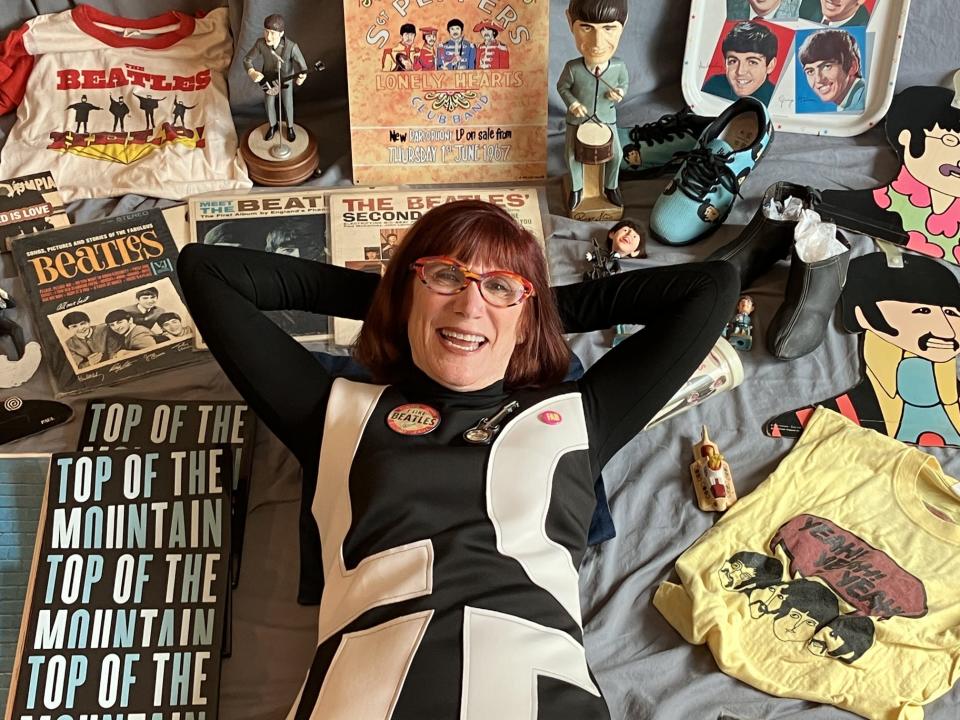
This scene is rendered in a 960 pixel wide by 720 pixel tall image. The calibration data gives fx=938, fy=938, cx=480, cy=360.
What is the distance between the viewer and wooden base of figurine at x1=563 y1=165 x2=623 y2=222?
165 centimetres

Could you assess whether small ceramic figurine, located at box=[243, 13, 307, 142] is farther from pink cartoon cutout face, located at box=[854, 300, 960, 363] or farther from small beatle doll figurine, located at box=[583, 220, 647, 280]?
pink cartoon cutout face, located at box=[854, 300, 960, 363]

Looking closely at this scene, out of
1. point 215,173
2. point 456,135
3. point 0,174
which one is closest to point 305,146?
point 215,173

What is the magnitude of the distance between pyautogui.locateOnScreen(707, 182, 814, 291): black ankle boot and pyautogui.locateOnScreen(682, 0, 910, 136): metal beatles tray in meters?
0.31

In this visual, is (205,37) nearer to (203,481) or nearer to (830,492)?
(203,481)

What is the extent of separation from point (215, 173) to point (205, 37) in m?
0.28

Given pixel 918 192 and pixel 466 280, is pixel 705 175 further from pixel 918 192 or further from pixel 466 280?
pixel 466 280

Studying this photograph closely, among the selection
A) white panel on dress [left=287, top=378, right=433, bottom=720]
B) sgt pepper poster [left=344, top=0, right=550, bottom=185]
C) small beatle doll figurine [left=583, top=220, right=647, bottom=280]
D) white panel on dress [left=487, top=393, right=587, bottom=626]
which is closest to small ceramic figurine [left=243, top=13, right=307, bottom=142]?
sgt pepper poster [left=344, top=0, right=550, bottom=185]

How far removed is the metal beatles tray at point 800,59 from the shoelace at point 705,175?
0.77 ft

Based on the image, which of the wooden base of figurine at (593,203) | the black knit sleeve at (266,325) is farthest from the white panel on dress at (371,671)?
the wooden base of figurine at (593,203)

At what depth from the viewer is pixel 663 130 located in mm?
1723

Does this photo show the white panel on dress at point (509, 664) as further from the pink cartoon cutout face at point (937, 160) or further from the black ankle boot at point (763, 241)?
the pink cartoon cutout face at point (937, 160)

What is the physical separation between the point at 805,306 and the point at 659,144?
44 centimetres

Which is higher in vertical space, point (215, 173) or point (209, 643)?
point (215, 173)

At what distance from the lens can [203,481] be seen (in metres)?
1.26
